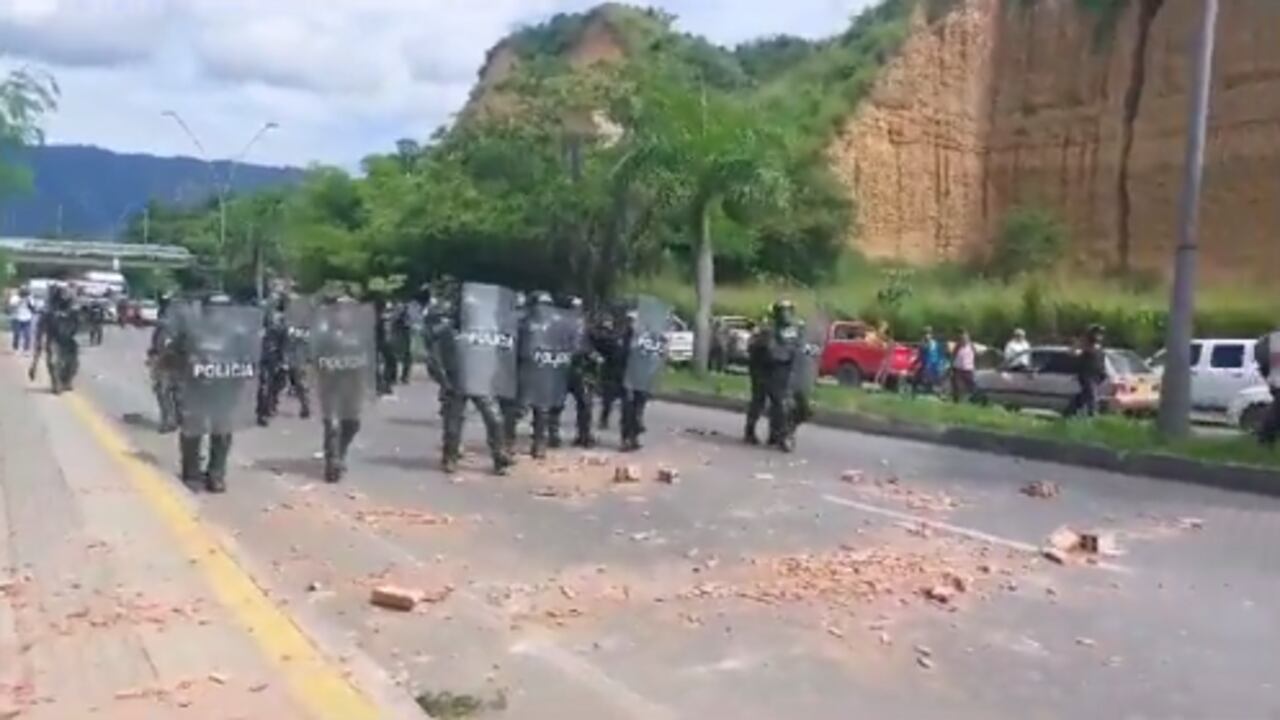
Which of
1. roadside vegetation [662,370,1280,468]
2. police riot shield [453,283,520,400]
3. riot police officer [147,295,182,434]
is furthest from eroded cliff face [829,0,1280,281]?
police riot shield [453,283,520,400]

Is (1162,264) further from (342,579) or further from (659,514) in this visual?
(342,579)

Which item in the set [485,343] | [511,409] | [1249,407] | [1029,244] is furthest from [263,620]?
[1029,244]

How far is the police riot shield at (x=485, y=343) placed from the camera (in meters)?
17.8

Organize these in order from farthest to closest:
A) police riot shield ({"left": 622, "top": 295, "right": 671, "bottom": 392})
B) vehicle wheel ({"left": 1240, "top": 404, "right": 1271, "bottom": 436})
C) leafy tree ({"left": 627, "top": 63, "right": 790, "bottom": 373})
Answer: leafy tree ({"left": 627, "top": 63, "right": 790, "bottom": 373})
vehicle wheel ({"left": 1240, "top": 404, "right": 1271, "bottom": 436})
police riot shield ({"left": 622, "top": 295, "right": 671, "bottom": 392})

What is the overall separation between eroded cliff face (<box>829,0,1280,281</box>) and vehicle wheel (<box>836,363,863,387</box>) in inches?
708

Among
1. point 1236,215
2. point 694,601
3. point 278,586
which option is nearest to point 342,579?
point 278,586

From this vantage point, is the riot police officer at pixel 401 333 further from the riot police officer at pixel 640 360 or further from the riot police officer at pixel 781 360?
the riot police officer at pixel 781 360

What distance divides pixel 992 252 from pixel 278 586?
60.1m

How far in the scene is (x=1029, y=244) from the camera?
65.5 metres

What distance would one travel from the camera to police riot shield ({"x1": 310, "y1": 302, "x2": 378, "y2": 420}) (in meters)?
16.7

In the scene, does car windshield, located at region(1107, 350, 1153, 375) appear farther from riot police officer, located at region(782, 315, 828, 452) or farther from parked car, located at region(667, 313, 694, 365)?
parked car, located at region(667, 313, 694, 365)

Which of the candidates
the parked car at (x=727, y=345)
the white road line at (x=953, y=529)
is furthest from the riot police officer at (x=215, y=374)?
the parked car at (x=727, y=345)

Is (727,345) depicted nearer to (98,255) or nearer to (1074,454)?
(1074,454)

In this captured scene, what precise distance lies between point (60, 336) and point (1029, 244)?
4260 centimetres
